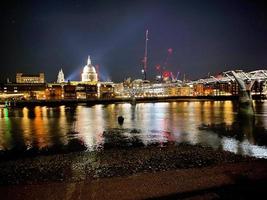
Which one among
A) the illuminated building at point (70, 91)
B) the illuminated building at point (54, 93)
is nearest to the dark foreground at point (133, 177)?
the illuminated building at point (54, 93)

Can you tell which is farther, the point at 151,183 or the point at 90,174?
the point at 90,174

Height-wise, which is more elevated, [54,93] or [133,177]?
[54,93]

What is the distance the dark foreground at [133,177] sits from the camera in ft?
35.2

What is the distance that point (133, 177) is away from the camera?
12.7 m

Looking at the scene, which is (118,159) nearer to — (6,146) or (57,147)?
(57,147)

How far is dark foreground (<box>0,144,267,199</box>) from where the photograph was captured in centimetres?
1073

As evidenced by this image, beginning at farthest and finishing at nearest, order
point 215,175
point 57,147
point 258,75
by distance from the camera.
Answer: point 258,75 → point 57,147 → point 215,175

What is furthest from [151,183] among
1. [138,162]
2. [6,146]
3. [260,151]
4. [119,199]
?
[6,146]

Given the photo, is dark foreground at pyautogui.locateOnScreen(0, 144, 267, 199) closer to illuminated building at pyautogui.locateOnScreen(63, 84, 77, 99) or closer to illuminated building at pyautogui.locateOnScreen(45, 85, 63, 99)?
illuminated building at pyautogui.locateOnScreen(45, 85, 63, 99)

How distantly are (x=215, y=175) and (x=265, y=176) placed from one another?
201 cm

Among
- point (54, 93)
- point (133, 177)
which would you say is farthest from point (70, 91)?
point (133, 177)

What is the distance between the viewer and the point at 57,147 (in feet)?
82.5

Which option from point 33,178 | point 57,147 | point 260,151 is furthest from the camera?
point 57,147

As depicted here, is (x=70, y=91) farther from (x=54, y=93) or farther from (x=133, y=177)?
(x=133, y=177)
